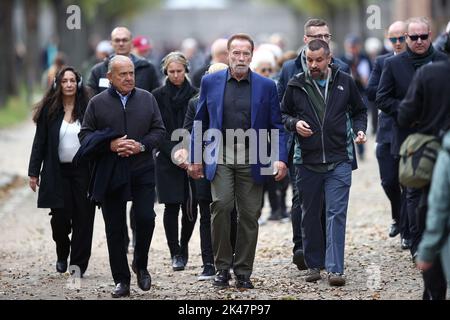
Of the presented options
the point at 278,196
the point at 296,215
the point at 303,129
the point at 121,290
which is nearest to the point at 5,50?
the point at 278,196

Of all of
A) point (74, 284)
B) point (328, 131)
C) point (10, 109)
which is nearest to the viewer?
point (328, 131)

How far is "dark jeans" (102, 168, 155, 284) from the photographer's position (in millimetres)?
10281

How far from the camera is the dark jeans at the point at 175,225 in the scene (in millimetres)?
12180

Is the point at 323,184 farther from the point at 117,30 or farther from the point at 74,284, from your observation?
the point at 117,30

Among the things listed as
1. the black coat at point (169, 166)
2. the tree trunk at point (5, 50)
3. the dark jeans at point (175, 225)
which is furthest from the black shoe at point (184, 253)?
the tree trunk at point (5, 50)

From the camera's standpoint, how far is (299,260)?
11.5m

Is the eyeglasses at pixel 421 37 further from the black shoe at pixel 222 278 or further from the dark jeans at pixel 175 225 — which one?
the dark jeans at pixel 175 225

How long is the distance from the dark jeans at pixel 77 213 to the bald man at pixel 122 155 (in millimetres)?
1392

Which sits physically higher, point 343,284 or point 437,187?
point 437,187

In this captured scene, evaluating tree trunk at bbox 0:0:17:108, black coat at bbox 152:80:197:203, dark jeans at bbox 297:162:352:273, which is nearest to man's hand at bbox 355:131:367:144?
dark jeans at bbox 297:162:352:273
